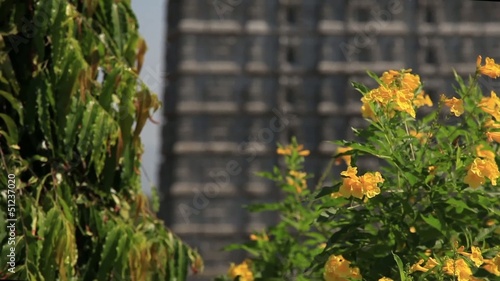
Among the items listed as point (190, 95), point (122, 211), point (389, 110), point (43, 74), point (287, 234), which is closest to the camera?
point (389, 110)

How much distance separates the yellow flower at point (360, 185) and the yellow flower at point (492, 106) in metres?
0.78

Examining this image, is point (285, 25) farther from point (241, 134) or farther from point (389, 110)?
point (389, 110)

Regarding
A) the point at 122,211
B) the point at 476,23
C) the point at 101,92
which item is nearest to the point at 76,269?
the point at 122,211

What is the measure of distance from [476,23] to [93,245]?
3838 centimetres

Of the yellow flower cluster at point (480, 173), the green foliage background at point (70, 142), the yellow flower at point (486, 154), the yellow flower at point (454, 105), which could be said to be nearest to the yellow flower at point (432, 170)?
the yellow flower cluster at point (480, 173)

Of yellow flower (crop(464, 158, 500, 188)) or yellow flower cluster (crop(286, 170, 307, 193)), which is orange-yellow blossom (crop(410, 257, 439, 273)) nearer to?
yellow flower (crop(464, 158, 500, 188))

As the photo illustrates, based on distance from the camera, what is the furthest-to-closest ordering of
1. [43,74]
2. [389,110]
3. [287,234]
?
1. [287,234]
2. [43,74]
3. [389,110]

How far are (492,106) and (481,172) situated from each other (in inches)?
22.1

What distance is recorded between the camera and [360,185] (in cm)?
379

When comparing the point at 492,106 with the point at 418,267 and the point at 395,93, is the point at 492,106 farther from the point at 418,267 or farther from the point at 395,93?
the point at 418,267

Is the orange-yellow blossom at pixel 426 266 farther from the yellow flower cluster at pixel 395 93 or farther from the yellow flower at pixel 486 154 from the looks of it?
the yellow flower at pixel 486 154

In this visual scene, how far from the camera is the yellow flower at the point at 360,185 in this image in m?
3.78

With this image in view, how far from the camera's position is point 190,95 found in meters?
39.1

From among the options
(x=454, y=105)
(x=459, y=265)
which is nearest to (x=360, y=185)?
(x=459, y=265)
